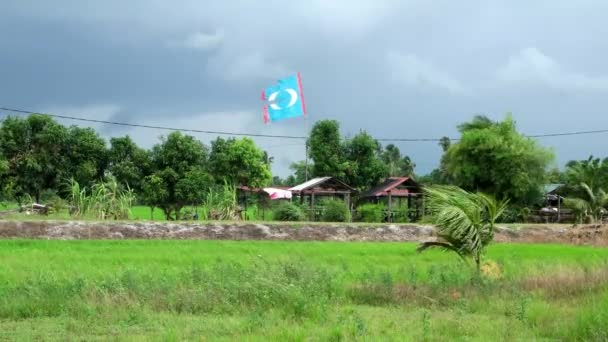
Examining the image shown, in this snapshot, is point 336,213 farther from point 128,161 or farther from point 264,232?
point 128,161

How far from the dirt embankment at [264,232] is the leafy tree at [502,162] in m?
9.57

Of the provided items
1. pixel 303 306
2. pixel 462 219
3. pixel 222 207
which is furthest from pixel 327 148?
pixel 303 306

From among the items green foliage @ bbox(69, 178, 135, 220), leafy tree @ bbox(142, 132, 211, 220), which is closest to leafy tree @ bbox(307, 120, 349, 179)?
leafy tree @ bbox(142, 132, 211, 220)

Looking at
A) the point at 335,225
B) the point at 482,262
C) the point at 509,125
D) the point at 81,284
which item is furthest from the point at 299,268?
the point at 509,125

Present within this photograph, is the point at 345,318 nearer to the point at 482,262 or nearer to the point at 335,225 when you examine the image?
the point at 482,262

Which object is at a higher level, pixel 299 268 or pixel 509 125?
pixel 509 125

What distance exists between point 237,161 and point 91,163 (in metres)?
8.21

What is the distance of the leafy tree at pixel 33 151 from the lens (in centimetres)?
3222

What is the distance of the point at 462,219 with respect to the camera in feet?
44.5

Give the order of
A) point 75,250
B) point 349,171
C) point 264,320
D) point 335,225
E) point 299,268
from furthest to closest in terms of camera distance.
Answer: point 349,171 → point 335,225 → point 75,250 → point 299,268 → point 264,320

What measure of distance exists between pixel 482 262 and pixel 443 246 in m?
1.14

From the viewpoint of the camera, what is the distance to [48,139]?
32.6 meters

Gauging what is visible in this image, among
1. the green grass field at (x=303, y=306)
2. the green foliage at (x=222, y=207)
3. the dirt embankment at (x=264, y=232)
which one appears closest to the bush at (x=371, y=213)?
the dirt embankment at (x=264, y=232)

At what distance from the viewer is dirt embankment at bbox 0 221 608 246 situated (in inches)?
948
